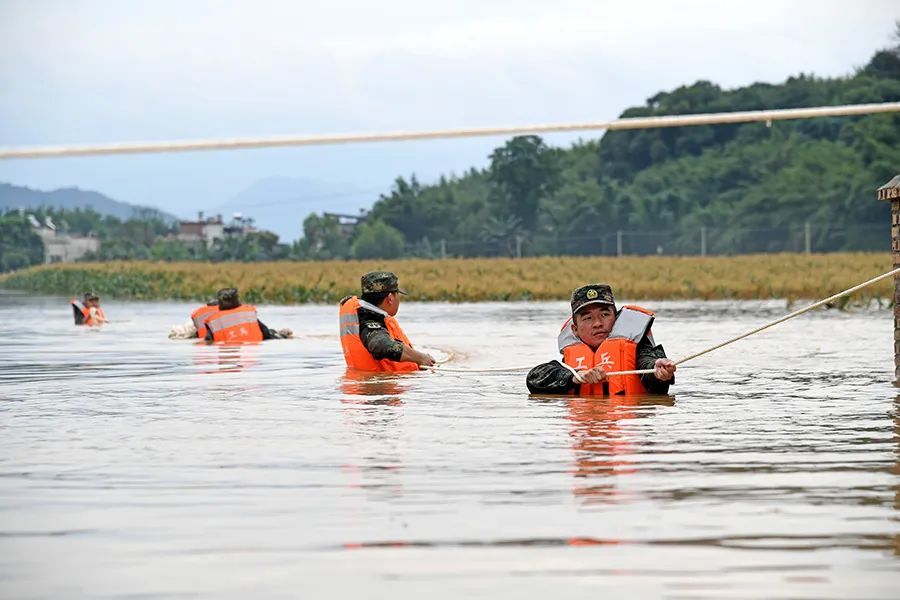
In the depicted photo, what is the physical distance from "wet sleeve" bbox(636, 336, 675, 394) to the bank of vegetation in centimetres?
2564

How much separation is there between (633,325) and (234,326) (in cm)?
1287

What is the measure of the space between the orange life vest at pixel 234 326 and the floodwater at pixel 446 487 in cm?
697

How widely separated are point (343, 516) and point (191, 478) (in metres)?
1.75

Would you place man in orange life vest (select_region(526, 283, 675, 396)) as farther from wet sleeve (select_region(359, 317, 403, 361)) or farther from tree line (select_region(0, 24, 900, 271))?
tree line (select_region(0, 24, 900, 271))

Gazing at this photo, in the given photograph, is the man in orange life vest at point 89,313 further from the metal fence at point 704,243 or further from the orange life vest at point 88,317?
the metal fence at point 704,243

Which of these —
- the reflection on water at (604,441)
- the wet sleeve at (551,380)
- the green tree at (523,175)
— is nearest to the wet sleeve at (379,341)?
the wet sleeve at (551,380)

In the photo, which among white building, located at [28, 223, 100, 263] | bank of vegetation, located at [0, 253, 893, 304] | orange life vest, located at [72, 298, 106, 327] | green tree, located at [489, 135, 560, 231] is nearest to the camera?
orange life vest, located at [72, 298, 106, 327]

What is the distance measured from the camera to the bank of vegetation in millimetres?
47625

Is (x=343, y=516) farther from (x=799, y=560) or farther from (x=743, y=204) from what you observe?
(x=743, y=204)

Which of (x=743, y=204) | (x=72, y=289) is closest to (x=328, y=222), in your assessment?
(x=743, y=204)

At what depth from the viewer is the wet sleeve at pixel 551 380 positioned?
14102mm

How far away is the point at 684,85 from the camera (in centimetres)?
12950

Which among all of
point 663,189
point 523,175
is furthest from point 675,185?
point 523,175

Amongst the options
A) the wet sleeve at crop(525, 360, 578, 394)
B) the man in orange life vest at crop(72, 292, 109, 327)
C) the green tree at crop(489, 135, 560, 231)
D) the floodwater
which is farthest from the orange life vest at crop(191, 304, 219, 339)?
the green tree at crop(489, 135, 560, 231)
